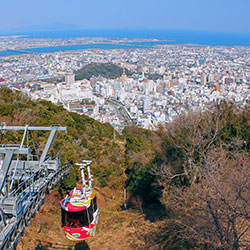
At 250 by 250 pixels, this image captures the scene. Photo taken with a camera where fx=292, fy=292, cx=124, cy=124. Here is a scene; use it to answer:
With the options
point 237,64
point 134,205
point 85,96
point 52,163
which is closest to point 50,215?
point 134,205

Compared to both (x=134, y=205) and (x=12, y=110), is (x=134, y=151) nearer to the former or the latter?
(x=134, y=205)

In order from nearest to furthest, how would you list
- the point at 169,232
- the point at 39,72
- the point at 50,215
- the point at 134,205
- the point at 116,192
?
the point at 169,232 → the point at 50,215 → the point at 134,205 → the point at 116,192 → the point at 39,72

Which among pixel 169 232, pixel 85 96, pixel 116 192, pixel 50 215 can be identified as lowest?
pixel 85 96

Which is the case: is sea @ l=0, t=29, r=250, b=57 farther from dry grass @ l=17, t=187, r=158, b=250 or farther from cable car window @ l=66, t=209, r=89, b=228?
cable car window @ l=66, t=209, r=89, b=228

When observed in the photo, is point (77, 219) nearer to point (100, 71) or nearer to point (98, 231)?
point (98, 231)

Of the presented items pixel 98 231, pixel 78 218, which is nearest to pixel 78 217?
pixel 78 218

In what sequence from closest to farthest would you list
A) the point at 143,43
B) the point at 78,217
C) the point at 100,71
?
the point at 78,217 < the point at 100,71 < the point at 143,43
